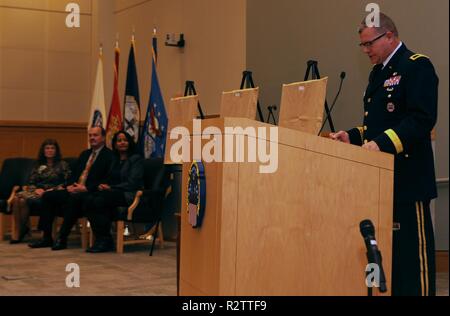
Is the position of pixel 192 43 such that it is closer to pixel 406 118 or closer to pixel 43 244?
pixel 43 244

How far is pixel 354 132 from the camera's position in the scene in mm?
3166

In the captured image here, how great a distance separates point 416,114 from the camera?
9.10 ft

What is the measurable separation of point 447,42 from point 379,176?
11.1 feet

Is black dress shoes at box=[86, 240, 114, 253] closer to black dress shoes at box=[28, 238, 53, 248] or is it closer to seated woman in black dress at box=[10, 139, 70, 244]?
black dress shoes at box=[28, 238, 53, 248]

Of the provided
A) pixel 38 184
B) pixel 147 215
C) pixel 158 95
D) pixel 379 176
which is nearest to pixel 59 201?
pixel 38 184

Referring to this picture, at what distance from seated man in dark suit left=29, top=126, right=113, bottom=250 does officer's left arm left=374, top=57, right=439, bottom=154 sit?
5.22 m

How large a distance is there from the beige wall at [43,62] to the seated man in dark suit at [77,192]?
2.56 m

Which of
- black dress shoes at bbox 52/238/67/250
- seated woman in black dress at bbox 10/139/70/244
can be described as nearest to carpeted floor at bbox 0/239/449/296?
black dress shoes at bbox 52/238/67/250

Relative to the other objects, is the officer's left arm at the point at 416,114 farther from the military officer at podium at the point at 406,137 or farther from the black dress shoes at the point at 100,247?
the black dress shoes at the point at 100,247

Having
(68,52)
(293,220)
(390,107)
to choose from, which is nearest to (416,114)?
(390,107)

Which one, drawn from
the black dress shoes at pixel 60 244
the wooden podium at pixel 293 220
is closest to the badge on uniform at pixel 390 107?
the wooden podium at pixel 293 220

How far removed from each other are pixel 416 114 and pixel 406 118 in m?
0.04

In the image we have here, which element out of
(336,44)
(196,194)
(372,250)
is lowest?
(372,250)

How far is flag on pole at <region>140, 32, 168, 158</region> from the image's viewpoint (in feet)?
26.9
